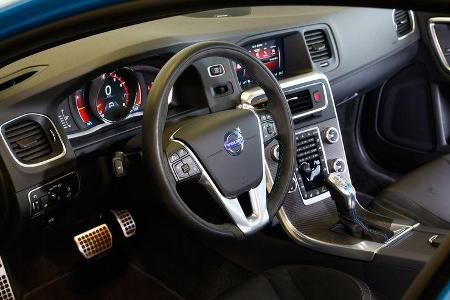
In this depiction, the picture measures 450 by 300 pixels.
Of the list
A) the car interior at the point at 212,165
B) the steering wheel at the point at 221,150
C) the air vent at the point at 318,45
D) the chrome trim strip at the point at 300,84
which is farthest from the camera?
the air vent at the point at 318,45

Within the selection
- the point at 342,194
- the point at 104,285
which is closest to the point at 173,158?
the point at 342,194

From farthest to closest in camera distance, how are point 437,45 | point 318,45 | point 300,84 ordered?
A: 1. point 437,45
2. point 318,45
3. point 300,84

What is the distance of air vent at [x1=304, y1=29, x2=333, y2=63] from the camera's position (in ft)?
6.20

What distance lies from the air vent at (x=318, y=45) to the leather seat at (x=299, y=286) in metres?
0.72

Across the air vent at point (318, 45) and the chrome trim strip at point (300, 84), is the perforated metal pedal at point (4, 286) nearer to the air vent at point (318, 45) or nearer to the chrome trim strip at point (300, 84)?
the chrome trim strip at point (300, 84)

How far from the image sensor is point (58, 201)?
1.36 metres

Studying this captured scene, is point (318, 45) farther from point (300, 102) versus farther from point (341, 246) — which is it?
point (341, 246)

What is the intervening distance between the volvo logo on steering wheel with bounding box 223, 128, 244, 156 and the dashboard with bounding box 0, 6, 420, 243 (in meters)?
0.15

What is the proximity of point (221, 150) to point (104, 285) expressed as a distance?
78 cm

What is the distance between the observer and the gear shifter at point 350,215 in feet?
5.14

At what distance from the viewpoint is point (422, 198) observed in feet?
5.88

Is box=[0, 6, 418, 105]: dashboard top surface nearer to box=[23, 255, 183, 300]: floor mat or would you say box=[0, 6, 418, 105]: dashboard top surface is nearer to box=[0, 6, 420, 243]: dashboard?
box=[0, 6, 420, 243]: dashboard


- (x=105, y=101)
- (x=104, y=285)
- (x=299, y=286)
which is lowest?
(x=104, y=285)

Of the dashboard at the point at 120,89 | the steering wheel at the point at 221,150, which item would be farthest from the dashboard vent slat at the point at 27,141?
the steering wheel at the point at 221,150
